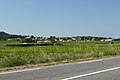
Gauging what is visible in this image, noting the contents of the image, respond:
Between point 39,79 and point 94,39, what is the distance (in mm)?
172280

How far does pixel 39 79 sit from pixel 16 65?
5767 millimetres

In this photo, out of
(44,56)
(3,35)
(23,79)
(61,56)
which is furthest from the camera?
(3,35)

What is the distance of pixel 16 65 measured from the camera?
55.3 ft

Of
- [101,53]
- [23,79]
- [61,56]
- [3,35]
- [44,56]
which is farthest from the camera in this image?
[3,35]

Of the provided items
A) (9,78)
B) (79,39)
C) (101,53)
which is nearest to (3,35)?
(79,39)

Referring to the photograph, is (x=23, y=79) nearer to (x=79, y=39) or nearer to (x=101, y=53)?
(x=101, y=53)

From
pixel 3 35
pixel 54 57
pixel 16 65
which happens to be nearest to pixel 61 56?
pixel 54 57

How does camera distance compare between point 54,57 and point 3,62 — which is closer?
point 3,62

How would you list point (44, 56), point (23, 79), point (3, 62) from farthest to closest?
point (44, 56)
point (3, 62)
point (23, 79)

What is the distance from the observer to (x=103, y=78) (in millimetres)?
11805

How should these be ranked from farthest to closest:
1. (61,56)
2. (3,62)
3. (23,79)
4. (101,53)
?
1. (101,53)
2. (61,56)
3. (3,62)
4. (23,79)

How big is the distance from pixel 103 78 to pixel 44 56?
8.50m

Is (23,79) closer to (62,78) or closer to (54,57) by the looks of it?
(62,78)

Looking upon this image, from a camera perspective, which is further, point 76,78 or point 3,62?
point 3,62
